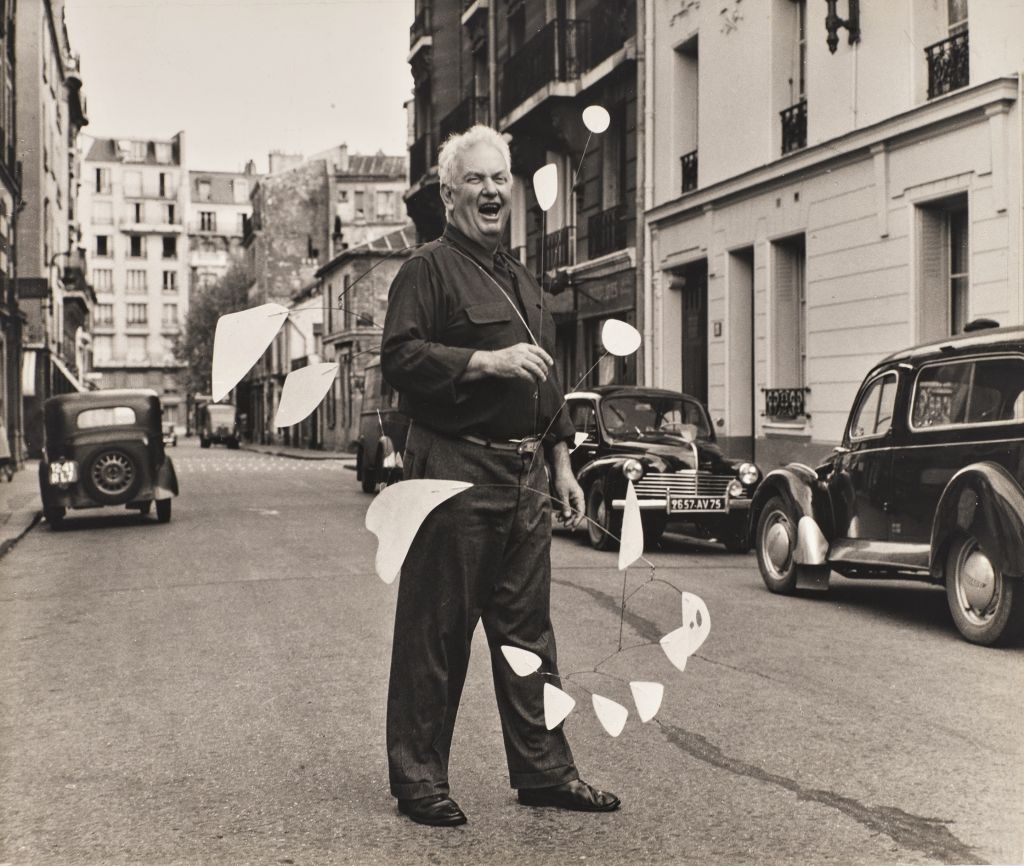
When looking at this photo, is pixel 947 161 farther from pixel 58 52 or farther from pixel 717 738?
pixel 58 52

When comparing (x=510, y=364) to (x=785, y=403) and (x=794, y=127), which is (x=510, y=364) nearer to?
(x=785, y=403)

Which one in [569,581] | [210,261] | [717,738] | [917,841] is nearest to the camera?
[917,841]

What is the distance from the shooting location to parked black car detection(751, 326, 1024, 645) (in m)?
7.36

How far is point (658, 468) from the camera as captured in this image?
42.7 ft

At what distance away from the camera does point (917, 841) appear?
12.5 ft

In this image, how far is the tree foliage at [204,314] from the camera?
7581 centimetres

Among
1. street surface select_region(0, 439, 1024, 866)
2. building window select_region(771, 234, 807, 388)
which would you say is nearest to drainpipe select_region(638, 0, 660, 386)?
building window select_region(771, 234, 807, 388)

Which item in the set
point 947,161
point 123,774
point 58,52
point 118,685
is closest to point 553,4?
point 947,161

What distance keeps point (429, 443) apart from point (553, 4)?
71.4 ft

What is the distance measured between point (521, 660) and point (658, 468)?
30.3 feet

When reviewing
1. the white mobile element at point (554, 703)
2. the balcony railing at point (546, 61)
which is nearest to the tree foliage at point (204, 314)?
the balcony railing at point (546, 61)

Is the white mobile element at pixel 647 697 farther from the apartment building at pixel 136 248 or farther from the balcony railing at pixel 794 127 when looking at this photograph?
the apartment building at pixel 136 248

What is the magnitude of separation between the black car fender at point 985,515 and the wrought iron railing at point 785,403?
9.70m

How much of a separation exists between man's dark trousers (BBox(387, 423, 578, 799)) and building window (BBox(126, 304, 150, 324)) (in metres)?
104
